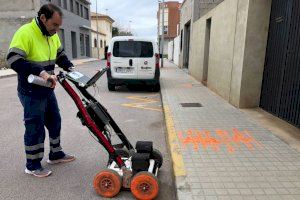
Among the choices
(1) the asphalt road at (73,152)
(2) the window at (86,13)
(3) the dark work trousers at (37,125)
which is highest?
(2) the window at (86,13)

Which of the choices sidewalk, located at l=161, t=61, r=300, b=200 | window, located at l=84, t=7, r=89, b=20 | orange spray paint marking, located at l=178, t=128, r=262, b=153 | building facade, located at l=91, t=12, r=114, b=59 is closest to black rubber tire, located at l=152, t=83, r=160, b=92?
sidewalk, located at l=161, t=61, r=300, b=200

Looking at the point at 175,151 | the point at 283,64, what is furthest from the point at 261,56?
the point at 175,151

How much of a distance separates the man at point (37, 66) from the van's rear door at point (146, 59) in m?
6.50

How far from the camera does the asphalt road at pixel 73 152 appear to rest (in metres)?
3.43

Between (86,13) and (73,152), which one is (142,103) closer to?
(73,152)

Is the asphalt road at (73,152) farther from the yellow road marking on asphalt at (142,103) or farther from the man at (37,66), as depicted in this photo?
the man at (37,66)

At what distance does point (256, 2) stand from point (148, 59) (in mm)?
4563

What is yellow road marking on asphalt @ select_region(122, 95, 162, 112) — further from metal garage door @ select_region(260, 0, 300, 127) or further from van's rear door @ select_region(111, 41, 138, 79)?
metal garage door @ select_region(260, 0, 300, 127)

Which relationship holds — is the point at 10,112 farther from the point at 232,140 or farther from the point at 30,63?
the point at 232,140

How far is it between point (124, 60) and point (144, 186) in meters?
7.62

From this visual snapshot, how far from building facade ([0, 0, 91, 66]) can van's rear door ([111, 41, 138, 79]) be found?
14582mm

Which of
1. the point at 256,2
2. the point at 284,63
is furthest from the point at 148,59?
the point at 284,63

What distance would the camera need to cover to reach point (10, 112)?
7461 mm

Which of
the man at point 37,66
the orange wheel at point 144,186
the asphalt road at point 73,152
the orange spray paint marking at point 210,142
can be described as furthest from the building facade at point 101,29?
the orange wheel at point 144,186
